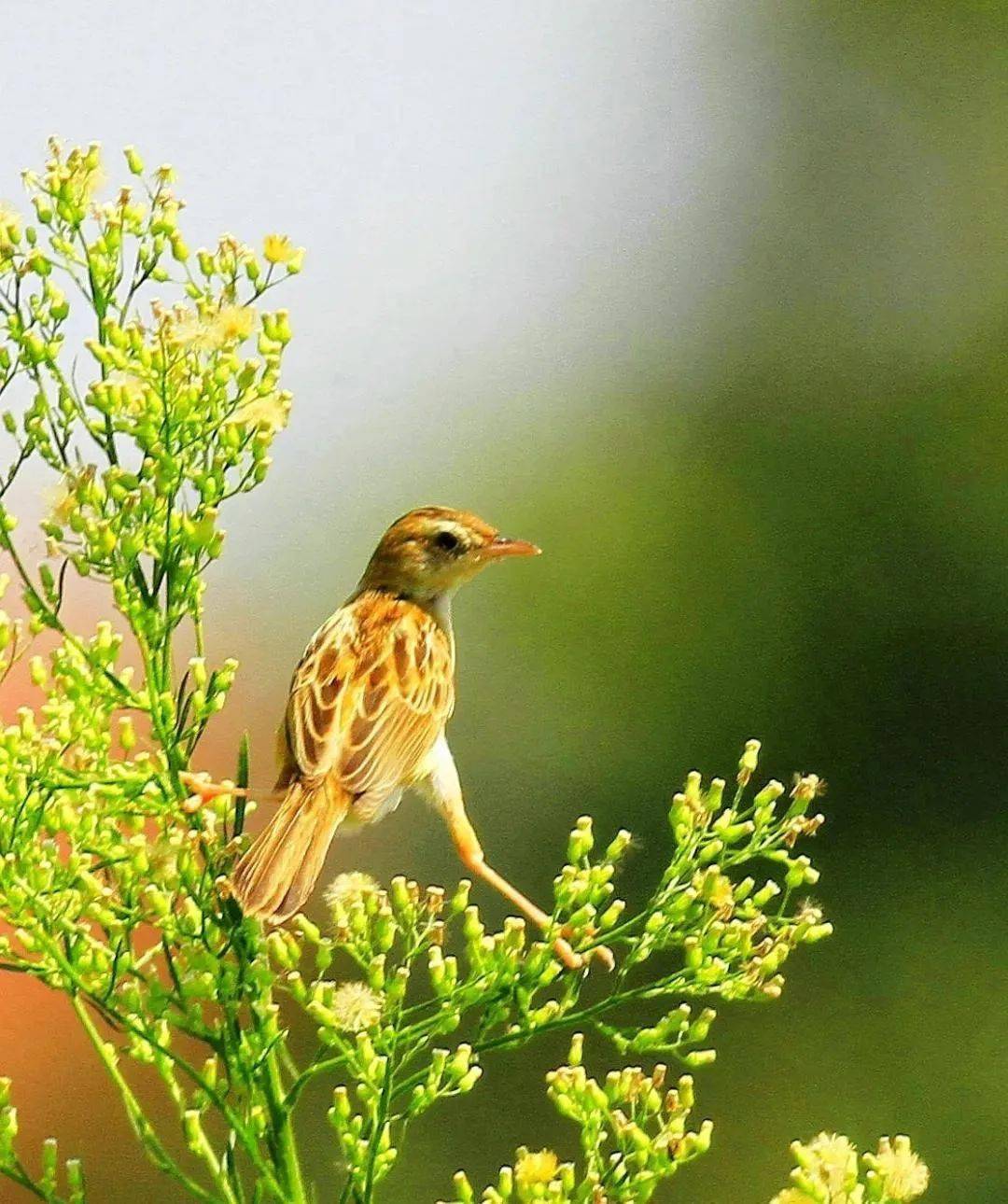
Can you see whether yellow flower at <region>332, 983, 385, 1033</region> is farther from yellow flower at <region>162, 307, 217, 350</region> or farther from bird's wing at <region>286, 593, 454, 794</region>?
yellow flower at <region>162, 307, 217, 350</region>

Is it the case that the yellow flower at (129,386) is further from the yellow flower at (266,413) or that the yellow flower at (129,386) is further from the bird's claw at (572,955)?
the bird's claw at (572,955)

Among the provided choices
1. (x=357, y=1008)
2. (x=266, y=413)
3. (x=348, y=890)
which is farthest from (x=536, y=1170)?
(x=266, y=413)

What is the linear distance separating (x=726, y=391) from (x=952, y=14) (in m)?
4.32

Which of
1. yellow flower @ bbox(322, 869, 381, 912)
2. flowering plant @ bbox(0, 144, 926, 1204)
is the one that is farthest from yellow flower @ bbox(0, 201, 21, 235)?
yellow flower @ bbox(322, 869, 381, 912)

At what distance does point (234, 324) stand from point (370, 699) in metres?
1.12

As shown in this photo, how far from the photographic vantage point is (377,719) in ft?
10.4

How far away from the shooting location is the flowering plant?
216cm

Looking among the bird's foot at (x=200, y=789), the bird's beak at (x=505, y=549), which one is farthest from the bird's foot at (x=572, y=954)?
the bird's beak at (x=505, y=549)

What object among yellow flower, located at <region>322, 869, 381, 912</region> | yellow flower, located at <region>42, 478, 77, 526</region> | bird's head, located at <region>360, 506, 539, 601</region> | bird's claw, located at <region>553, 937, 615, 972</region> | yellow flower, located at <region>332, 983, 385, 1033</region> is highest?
bird's head, located at <region>360, 506, 539, 601</region>

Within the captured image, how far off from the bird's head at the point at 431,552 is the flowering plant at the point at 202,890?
1530 mm

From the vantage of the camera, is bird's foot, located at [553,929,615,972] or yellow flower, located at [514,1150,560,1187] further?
bird's foot, located at [553,929,615,972]

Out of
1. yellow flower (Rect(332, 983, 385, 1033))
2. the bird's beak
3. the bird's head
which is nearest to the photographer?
yellow flower (Rect(332, 983, 385, 1033))

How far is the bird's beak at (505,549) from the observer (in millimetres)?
3529

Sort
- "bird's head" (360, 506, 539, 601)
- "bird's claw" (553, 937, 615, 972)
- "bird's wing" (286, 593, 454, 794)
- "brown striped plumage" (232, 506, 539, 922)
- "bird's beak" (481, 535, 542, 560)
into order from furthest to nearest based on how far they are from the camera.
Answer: "bird's head" (360, 506, 539, 601) < "bird's beak" (481, 535, 542, 560) < "bird's wing" (286, 593, 454, 794) < "brown striped plumage" (232, 506, 539, 922) < "bird's claw" (553, 937, 615, 972)
